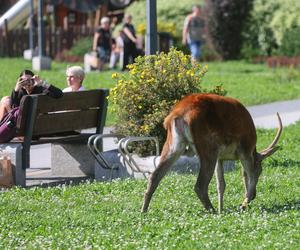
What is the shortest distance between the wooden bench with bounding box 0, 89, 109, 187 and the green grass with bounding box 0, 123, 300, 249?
894mm

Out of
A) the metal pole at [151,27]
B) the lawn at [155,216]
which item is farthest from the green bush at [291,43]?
the lawn at [155,216]

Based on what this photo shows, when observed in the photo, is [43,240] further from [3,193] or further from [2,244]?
[3,193]

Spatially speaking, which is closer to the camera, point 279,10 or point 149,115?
point 149,115

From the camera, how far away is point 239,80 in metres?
24.7

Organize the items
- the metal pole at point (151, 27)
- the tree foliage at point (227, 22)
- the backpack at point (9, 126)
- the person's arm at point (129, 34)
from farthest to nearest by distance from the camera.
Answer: the tree foliage at point (227, 22) → the person's arm at point (129, 34) → the metal pole at point (151, 27) → the backpack at point (9, 126)

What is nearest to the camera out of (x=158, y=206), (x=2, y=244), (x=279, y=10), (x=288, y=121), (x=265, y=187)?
(x=2, y=244)

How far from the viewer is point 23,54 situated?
121ft

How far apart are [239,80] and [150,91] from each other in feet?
40.7

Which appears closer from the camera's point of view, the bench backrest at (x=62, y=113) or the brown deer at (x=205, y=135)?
the brown deer at (x=205, y=135)

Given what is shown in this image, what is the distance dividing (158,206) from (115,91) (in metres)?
2.92

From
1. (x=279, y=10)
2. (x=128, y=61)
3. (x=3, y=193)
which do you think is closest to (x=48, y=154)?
A: (x=3, y=193)

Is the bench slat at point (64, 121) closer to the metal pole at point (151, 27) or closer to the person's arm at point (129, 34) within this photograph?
the metal pole at point (151, 27)

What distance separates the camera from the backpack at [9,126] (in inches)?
473

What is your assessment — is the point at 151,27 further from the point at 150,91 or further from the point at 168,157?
the point at 168,157
